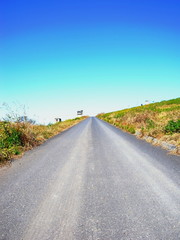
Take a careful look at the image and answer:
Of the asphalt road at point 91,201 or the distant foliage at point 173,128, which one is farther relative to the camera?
the distant foliage at point 173,128

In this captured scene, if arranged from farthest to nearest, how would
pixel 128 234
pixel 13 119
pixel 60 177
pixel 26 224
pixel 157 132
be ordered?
1. pixel 157 132
2. pixel 13 119
3. pixel 60 177
4. pixel 26 224
5. pixel 128 234

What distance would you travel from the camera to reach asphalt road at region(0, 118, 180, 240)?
2.25 m

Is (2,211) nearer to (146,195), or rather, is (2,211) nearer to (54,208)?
(54,208)

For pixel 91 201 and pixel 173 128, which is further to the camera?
pixel 173 128

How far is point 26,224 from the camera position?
2.42 meters

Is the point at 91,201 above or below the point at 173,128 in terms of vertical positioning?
below

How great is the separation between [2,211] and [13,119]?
712cm

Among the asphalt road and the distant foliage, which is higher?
the distant foliage

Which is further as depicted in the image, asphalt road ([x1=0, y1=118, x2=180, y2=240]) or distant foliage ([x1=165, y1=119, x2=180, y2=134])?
distant foliage ([x1=165, y1=119, x2=180, y2=134])

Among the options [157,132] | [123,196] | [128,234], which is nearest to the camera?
[128,234]

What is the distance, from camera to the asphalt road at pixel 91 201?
225 centimetres

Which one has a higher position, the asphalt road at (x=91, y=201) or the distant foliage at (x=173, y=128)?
the distant foliage at (x=173, y=128)

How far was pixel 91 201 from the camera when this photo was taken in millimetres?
3033

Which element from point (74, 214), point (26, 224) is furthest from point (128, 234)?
point (26, 224)
